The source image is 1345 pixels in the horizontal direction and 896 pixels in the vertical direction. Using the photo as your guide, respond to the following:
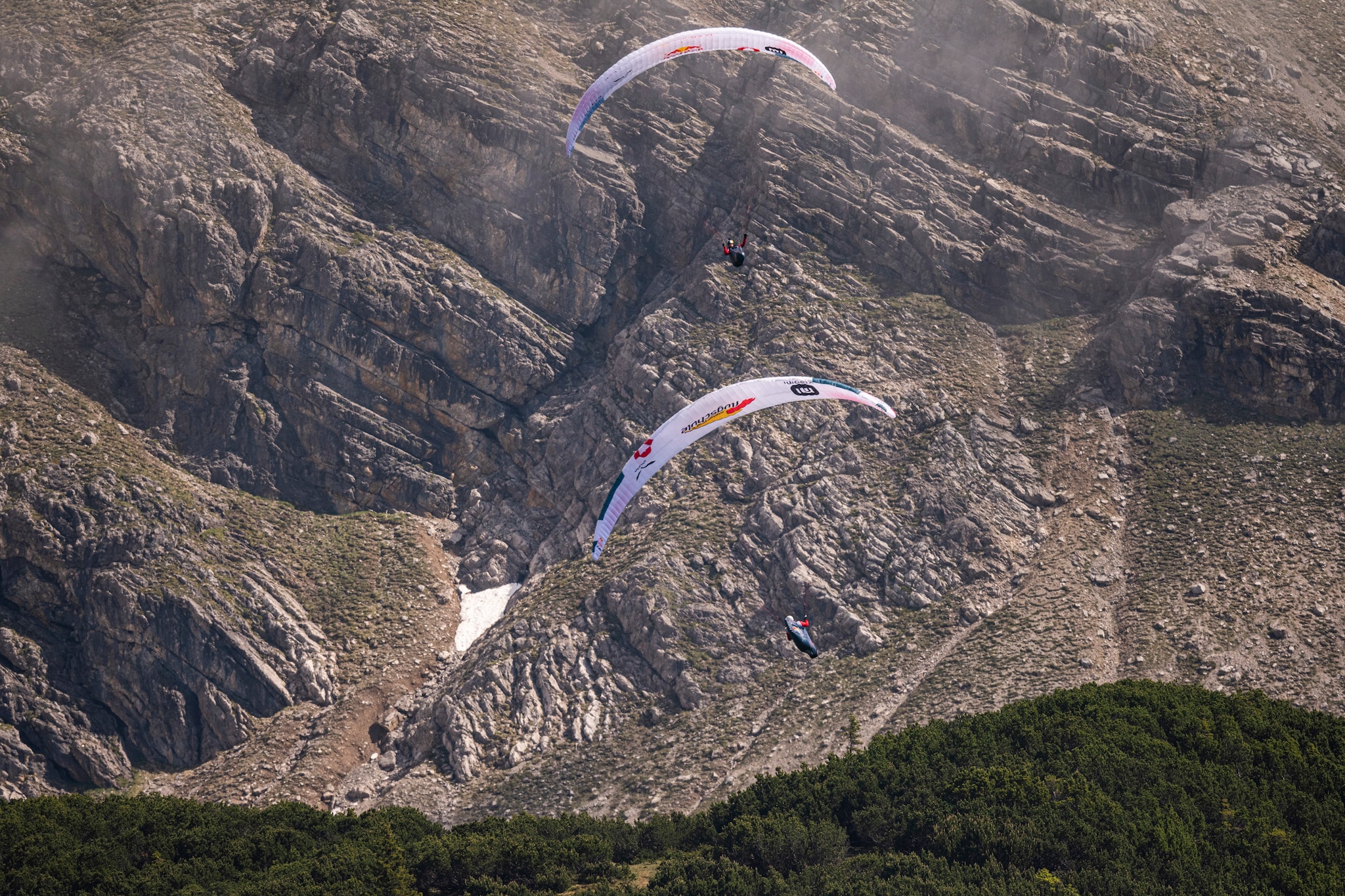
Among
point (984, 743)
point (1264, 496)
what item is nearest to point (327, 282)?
point (984, 743)

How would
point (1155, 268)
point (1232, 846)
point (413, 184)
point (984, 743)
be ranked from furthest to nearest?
point (413, 184), point (1155, 268), point (984, 743), point (1232, 846)

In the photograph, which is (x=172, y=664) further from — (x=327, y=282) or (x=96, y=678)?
(x=327, y=282)

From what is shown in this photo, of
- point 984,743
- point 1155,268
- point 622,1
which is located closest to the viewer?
point 984,743

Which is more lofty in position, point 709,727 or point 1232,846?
point 1232,846

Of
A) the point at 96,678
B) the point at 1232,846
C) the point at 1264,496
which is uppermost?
the point at 1264,496

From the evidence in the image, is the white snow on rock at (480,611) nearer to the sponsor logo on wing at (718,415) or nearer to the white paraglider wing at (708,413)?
the white paraglider wing at (708,413)

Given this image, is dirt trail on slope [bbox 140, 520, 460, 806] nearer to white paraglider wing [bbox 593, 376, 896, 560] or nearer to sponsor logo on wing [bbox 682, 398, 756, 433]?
white paraglider wing [bbox 593, 376, 896, 560]

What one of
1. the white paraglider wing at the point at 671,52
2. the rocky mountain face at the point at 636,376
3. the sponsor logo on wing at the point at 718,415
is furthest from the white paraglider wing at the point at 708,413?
the rocky mountain face at the point at 636,376

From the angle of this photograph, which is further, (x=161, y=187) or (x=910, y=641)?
(x=161, y=187)
